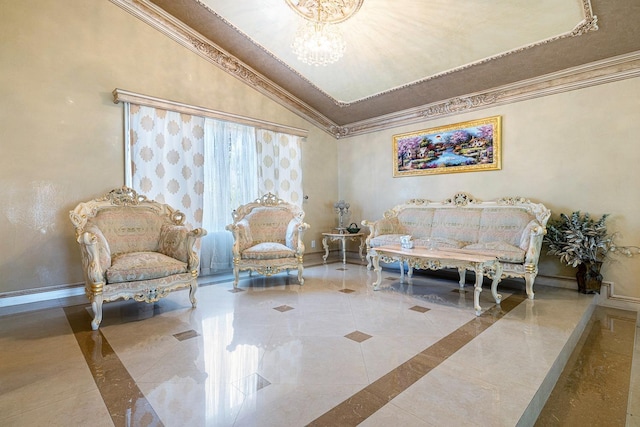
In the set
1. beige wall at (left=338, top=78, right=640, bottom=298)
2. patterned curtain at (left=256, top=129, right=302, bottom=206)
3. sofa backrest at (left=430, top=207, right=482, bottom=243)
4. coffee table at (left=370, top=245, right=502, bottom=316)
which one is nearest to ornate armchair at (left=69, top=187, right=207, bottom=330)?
patterned curtain at (left=256, top=129, right=302, bottom=206)

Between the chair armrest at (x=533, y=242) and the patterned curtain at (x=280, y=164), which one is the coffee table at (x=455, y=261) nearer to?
the chair armrest at (x=533, y=242)

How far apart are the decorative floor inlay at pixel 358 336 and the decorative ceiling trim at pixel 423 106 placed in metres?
3.68

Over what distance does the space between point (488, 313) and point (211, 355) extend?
8.04 feet

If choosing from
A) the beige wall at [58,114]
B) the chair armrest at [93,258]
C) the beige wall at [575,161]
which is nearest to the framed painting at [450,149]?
the beige wall at [575,161]

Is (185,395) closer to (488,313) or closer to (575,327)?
(488,313)

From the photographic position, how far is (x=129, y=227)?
332 centimetres

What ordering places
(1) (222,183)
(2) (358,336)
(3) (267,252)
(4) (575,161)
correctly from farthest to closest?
(1) (222,183) → (3) (267,252) → (4) (575,161) → (2) (358,336)

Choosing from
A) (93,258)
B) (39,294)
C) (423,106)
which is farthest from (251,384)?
(423,106)

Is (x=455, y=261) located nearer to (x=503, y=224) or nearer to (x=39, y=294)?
(x=503, y=224)

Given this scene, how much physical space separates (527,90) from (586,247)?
6.98 feet

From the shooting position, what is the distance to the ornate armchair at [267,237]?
12.7 ft

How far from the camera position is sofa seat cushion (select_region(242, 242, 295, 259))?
3857mm

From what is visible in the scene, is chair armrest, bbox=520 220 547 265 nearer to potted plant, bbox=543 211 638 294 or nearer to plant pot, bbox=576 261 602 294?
potted plant, bbox=543 211 638 294

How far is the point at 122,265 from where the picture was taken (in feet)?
9.05
